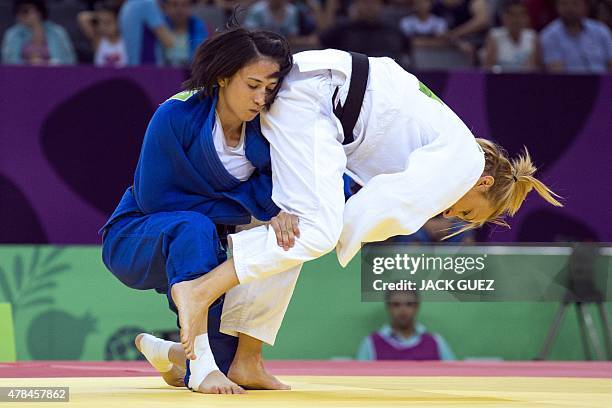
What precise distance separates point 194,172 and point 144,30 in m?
3.46

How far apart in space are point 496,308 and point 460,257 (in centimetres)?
116

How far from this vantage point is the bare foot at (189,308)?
2.75 m

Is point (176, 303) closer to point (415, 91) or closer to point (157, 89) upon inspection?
point (415, 91)

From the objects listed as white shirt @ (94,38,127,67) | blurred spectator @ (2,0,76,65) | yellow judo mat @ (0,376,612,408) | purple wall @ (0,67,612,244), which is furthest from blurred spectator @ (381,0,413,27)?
yellow judo mat @ (0,376,612,408)

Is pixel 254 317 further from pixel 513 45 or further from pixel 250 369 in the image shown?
pixel 513 45

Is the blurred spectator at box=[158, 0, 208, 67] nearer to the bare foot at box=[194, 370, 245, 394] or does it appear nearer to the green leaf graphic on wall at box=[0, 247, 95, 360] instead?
the green leaf graphic on wall at box=[0, 247, 95, 360]

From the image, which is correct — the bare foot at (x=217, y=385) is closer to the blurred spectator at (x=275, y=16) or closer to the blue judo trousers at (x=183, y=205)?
the blue judo trousers at (x=183, y=205)

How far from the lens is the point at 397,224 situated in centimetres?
288

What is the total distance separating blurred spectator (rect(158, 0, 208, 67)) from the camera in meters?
6.14

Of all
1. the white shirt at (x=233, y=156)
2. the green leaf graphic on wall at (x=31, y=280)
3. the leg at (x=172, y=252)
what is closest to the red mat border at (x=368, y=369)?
the green leaf graphic on wall at (x=31, y=280)

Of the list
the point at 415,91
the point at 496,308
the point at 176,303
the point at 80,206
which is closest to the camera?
the point at 176,303

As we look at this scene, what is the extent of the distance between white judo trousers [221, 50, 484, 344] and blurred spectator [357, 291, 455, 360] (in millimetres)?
1939

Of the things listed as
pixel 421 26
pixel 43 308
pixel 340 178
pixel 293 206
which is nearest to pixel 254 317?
pixel 293 206

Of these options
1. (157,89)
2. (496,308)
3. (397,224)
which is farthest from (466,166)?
(157,89)
